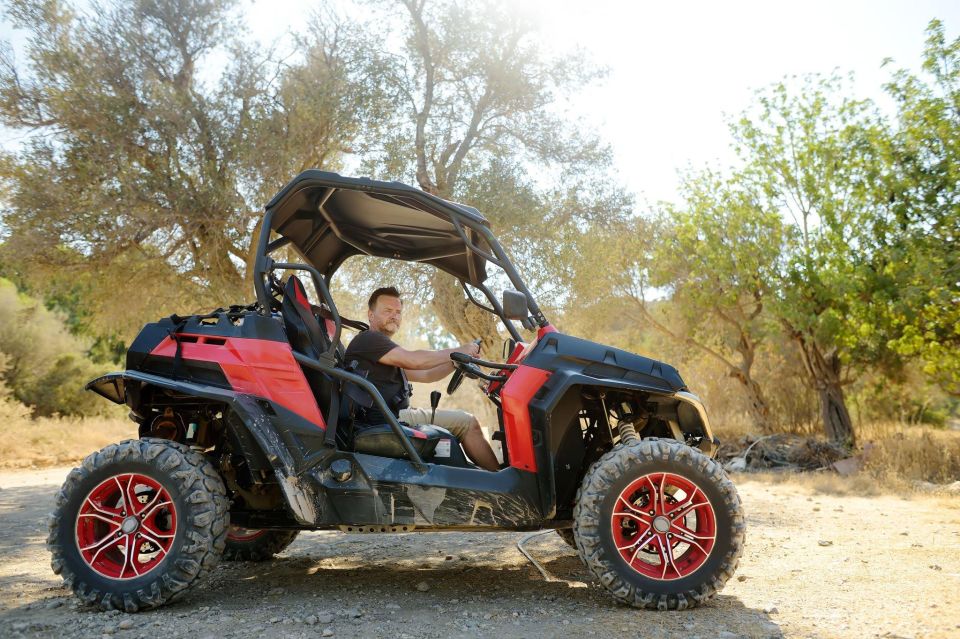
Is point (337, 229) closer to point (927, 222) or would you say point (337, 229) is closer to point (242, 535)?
point (242, 535)

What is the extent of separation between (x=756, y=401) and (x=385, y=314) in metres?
13.0

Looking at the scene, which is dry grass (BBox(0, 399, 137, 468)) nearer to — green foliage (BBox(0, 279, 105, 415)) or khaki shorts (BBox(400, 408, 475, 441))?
green foliage (BBox(0, 279, 105, 415))

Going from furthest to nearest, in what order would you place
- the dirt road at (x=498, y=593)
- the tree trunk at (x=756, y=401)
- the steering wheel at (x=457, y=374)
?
the tree trunk at (x=756, y=401)
the steering wheel at (x=457, y=374)
the dirt road at (x=498, y=593)

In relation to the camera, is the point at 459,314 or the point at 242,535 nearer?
the point at 242,535

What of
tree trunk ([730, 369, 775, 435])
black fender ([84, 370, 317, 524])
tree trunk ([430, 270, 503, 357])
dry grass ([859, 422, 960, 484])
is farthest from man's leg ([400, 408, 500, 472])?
tree trunk ([730, 369, 775, 435])

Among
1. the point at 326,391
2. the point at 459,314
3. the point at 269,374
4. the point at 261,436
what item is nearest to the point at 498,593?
the point at 326,391

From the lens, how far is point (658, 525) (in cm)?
434

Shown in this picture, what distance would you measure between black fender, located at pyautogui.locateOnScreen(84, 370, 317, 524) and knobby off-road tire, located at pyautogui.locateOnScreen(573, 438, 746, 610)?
5.03 feet

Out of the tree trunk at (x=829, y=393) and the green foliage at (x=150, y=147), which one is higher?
the green foliage at (x=150, y=147)

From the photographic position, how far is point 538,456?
4465mm

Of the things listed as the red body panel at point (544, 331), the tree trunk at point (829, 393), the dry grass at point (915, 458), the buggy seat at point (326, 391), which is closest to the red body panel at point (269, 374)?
the buggy seat at point (326, 391)

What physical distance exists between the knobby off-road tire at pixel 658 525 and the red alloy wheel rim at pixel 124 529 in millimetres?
2333

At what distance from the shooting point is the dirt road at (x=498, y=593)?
3.91m

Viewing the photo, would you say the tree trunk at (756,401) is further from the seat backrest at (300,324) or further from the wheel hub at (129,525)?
the wheel hub at (129,525)
